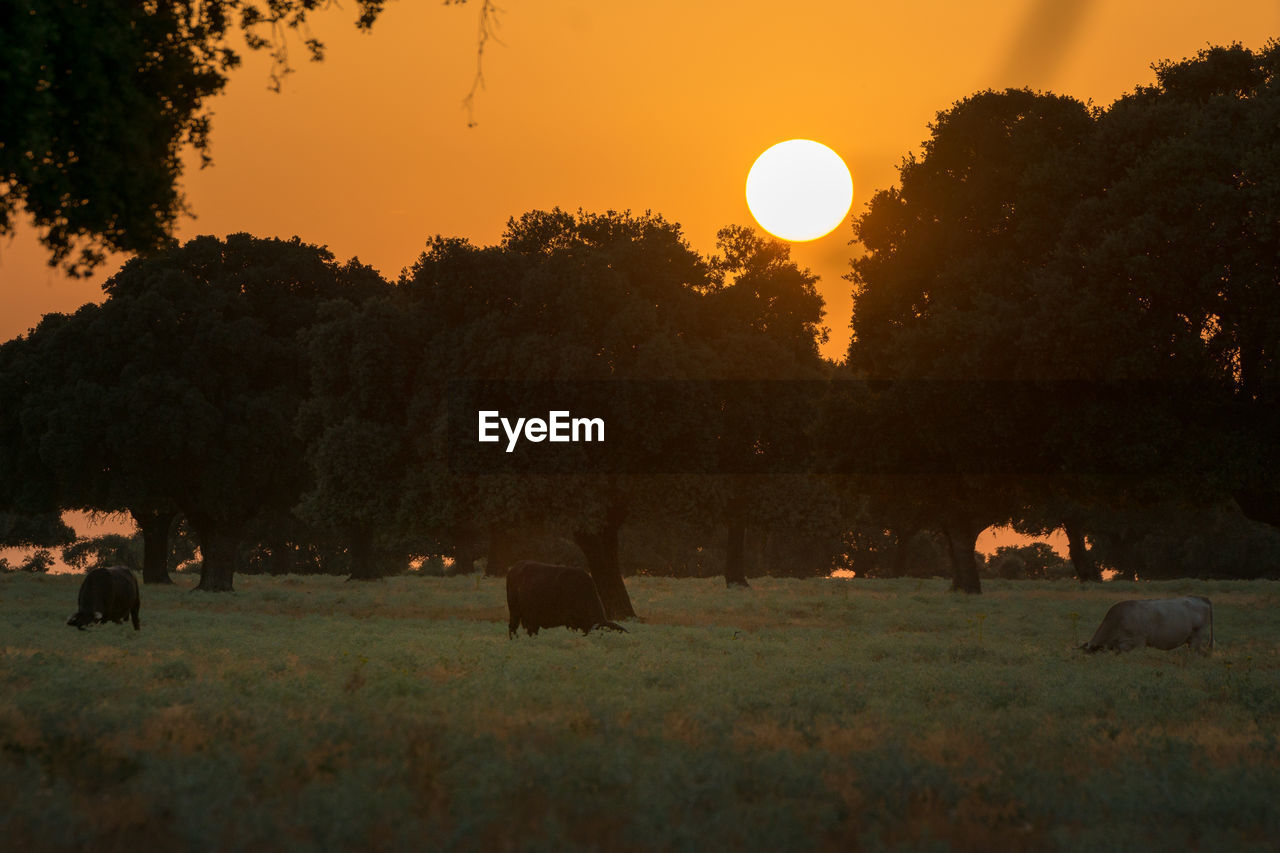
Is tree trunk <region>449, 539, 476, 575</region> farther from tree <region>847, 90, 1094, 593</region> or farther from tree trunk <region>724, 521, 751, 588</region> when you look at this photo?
tree <region>847, 90, 1094, 593</region>

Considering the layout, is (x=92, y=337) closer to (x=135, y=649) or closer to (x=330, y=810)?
(x=135, y=649)

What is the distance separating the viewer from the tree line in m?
26.9

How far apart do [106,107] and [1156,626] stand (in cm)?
2259

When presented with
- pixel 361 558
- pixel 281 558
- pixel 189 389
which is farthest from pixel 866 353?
pixel 281 558

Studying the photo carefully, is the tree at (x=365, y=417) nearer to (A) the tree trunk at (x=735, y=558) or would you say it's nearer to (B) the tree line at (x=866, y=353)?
(B) the tree line at (x=866, y=353)

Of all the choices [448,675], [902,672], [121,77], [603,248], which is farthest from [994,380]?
[121,77]

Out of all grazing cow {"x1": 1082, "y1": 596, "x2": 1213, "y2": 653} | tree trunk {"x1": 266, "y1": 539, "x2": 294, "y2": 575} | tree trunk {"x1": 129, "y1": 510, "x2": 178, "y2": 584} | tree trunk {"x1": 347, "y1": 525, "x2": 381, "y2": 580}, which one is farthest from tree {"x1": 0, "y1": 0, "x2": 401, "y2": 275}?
tree trunk {"x1": 266, "y1": 539, "x2": 294, "y2": 575}

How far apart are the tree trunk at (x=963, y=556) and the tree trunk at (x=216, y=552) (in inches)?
1376

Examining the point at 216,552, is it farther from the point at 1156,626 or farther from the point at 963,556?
the point at 1156,626

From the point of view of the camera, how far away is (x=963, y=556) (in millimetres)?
60219

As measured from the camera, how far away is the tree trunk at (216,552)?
52.9 metres

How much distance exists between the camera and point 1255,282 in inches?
1020

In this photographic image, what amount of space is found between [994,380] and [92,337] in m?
38.9

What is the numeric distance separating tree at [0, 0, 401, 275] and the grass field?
20.1 feet
